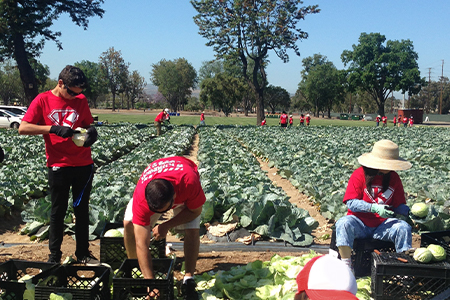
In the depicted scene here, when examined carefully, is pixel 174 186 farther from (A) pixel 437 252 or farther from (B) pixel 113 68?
(B) pixel 113 68

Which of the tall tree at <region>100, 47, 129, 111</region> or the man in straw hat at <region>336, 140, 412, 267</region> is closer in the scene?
the man in straw hat at <region>336, 140, 412, 267</region>

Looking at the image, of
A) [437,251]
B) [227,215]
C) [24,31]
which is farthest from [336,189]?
[24,31]

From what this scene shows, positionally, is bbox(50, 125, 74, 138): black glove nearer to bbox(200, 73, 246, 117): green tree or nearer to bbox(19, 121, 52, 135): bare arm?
bbox(19, 121, 52, 135): bare arm

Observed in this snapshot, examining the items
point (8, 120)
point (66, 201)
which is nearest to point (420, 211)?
point (66, 201)

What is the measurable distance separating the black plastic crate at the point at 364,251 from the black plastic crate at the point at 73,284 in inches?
99.1

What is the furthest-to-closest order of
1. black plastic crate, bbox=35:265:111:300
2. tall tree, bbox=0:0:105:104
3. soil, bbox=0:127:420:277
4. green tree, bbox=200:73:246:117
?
1. green tree, bbox=200:73:246:117
2. tall tree, bbox=0:0:105:104
3. soil, bbox=0:127:420:277
4. black plastic crate, bbox=35:265:111:300

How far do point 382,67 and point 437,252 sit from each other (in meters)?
67.0

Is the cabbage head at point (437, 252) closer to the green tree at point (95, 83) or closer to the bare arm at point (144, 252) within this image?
the bare arm at point (144, 252)

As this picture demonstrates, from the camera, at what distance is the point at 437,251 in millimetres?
3295

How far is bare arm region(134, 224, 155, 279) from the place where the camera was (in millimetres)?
2980

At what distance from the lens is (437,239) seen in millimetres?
3789

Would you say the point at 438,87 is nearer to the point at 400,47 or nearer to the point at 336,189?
the point at 400,47

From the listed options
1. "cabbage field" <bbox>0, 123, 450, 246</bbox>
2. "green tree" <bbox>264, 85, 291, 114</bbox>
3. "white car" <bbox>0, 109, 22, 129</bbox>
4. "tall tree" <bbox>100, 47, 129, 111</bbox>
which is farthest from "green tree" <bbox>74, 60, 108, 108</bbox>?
"cabbage field" <bbox>0, 123, 450, 246</bbox>

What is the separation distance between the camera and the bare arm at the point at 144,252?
9.78 ft
